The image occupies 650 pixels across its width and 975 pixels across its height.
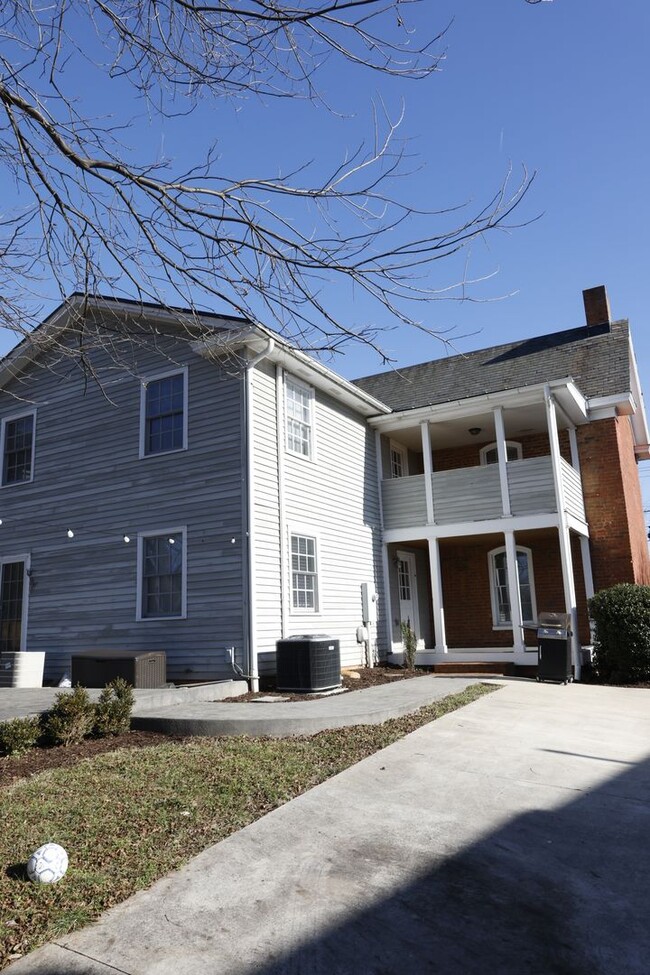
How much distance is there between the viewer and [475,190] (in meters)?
4.04

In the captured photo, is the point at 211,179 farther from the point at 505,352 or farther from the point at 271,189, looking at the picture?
the point at 505,352

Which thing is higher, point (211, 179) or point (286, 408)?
point (286, 408)

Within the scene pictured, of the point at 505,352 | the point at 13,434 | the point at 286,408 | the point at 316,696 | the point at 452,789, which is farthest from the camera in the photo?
the point at 505,352

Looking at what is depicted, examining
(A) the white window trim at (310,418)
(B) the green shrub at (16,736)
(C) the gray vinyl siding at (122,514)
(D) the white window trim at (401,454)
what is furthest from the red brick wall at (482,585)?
(B) the green shrub at (16,736)

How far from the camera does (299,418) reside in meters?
13.2

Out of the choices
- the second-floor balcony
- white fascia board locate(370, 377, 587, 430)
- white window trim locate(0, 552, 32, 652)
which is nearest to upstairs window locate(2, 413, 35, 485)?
white window trim locate(0, 552, 32, 652)

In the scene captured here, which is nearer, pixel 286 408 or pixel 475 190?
pixel 475 190

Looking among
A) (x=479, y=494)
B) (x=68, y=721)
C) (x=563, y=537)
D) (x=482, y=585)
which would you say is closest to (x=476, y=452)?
(x=479, y=494)

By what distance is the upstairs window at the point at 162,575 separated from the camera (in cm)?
1175

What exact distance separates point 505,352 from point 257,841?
15.8 m

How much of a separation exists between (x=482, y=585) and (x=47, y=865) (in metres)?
13.9

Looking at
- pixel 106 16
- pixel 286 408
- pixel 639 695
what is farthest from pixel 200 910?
pixel 286 408

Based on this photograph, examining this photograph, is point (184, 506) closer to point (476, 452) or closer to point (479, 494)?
point (479, 494)

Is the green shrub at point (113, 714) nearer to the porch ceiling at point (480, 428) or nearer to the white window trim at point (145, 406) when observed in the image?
the white window trim at point (145, 406)
